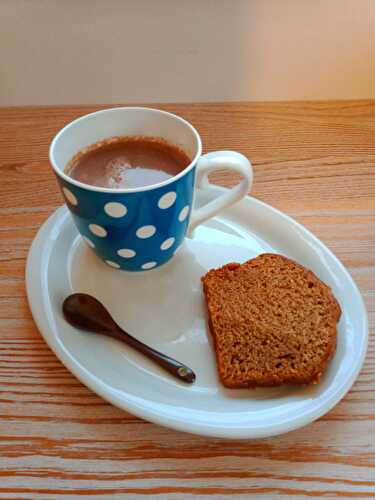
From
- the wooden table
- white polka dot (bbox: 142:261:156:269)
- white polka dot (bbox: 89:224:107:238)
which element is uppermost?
white polka dot (bbox: 89:224:107:238)

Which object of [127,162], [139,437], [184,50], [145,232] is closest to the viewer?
[139,437]

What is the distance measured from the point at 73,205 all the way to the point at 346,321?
393 mm

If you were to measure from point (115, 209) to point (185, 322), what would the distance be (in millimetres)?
180

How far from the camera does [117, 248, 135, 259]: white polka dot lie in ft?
2.19

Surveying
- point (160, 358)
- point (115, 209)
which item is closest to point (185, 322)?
point (160, 358)

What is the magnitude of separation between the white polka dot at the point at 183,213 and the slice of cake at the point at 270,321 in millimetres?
89

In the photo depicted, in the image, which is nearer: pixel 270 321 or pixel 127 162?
pixel 270 321

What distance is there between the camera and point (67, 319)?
633 mm

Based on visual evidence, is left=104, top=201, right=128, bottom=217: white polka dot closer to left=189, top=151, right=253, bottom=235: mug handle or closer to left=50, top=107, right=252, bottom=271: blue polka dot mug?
left=50, top=107, right=252, bottom=271: blue polka dot mug

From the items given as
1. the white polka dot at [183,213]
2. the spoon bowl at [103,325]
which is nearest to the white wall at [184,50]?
the white polka dot at [183,213]

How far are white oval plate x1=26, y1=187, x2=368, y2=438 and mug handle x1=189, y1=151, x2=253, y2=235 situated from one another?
0.06 m

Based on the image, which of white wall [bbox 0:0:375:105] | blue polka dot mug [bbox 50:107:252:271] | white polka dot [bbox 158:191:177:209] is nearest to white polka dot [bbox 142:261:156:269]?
blue polka dot mug [bbox 50:107:252:271]

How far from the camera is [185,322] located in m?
0.65

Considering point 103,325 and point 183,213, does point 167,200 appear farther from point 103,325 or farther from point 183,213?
point 103,325
